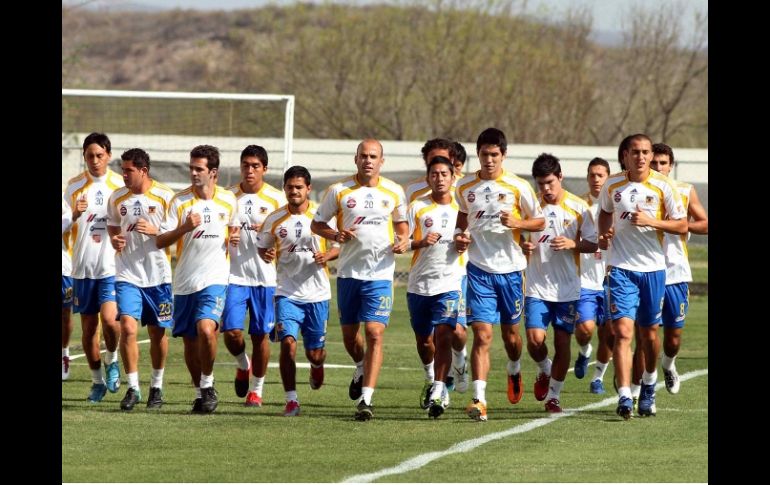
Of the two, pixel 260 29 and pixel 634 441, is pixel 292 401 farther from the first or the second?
pixel 260 29

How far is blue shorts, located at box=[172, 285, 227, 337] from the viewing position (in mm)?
13227

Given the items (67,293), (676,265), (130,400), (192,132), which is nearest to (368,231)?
(130,400)

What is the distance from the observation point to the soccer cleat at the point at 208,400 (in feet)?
43.2

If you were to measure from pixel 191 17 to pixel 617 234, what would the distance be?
136 m

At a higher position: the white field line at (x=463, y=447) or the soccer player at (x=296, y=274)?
the soccer player at (x=296, y=274)

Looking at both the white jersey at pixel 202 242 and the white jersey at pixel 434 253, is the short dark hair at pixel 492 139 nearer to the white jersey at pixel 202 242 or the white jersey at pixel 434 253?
the white jersey at pixel 434 253

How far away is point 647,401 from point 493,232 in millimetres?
1984

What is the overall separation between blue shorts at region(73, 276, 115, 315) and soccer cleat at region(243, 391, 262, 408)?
1.68 meters

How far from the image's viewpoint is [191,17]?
14638cm

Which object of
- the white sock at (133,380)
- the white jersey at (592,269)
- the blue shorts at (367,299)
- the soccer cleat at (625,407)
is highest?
the white jersey at (592,269)

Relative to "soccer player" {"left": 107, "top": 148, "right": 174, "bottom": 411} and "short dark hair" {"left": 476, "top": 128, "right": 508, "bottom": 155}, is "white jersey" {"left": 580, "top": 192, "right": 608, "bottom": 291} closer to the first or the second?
"short dark hair" {"left": 476, "top": 128, "right": 508, "bottom": 155}

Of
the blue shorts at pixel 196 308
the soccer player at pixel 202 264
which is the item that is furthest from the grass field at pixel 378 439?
the blue shorts at pixel 196 308

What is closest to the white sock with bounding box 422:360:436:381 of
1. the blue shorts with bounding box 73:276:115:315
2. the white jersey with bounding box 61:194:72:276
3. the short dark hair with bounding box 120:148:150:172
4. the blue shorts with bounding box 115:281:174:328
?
the blue shorts with bounding box 115:281:174:328
